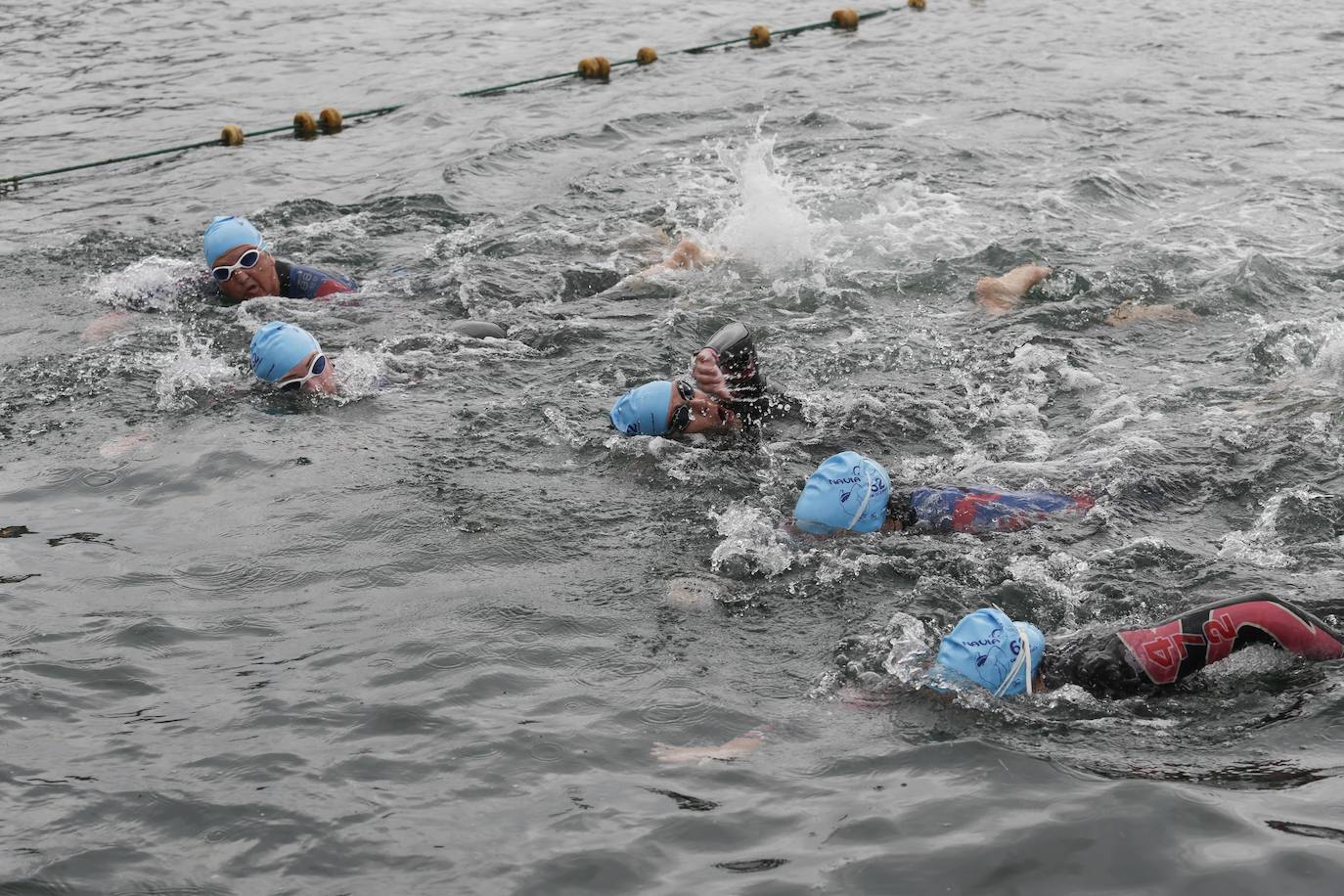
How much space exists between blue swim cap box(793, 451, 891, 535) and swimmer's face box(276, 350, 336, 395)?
391 centimetres

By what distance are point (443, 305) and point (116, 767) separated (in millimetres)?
5850

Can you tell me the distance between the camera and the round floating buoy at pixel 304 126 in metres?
15.8

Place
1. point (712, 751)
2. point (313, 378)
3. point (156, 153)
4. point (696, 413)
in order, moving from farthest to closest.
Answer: point (156, 153) → point (313, 378) → point (696, 413) → point (712, 751)

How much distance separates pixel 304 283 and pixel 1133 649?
7.62 metres

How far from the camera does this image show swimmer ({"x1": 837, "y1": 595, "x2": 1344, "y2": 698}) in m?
5.54

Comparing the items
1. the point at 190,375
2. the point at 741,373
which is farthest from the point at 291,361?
the point at 741,373

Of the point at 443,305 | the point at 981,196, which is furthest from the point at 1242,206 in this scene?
the point at 443,305

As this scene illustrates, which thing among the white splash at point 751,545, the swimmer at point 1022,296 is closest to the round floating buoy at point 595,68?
the swimmer at point 1022,296

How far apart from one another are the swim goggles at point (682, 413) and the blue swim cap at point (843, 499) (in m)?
1.30

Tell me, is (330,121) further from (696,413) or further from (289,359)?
(696,413)

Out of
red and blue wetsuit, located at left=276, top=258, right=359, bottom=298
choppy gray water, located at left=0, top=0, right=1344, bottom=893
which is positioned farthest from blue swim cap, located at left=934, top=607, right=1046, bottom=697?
red and blue wetsuit, located at left=276, top=258, right=359, bottom=298

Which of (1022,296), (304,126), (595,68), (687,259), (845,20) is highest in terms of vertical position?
(845,20)

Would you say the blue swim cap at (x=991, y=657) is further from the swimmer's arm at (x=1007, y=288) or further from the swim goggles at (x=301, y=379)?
the swim goggles at (x=301, y=379)

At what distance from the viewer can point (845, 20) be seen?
65.6ft
